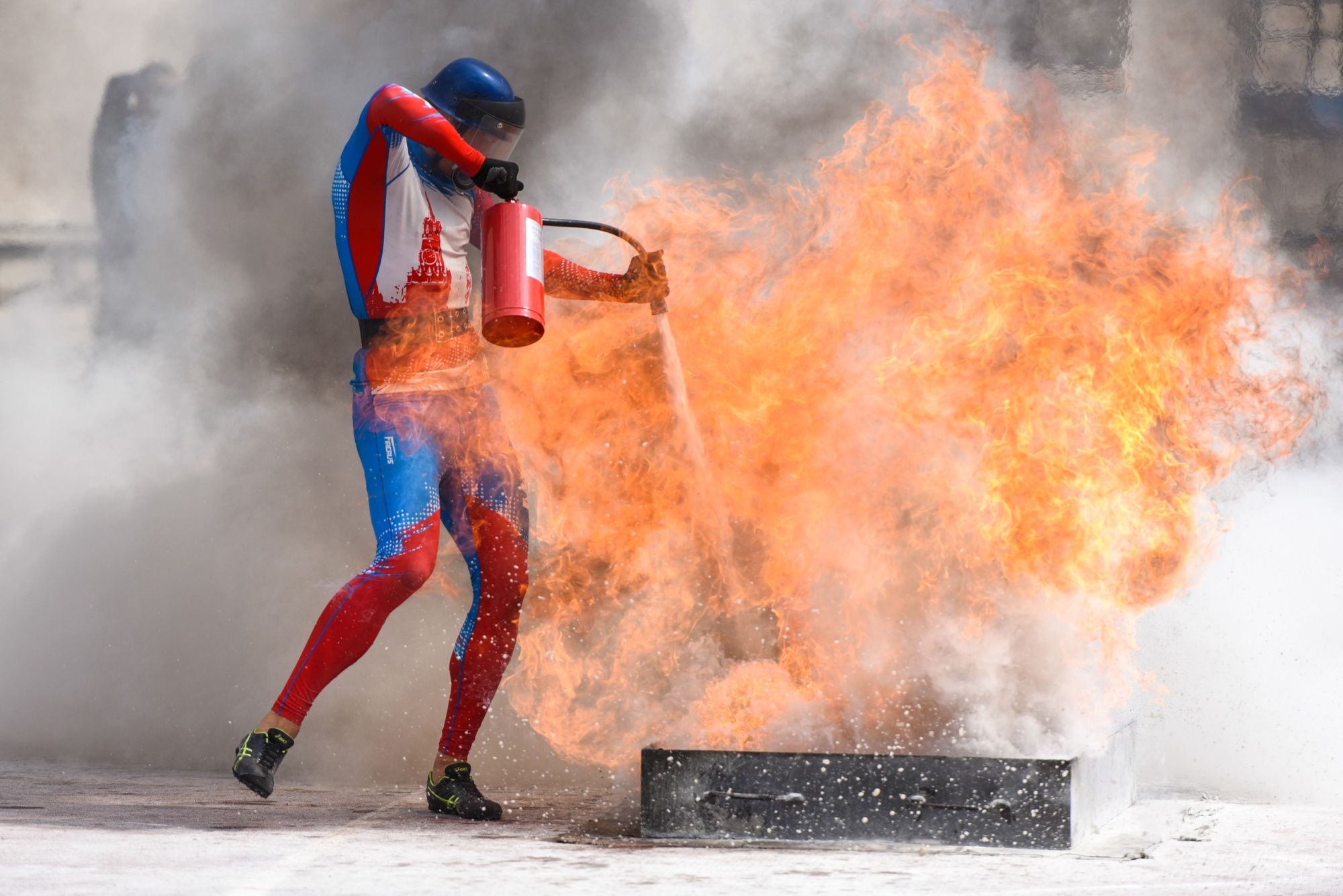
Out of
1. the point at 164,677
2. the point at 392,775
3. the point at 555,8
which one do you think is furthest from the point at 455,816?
the point at 555,8

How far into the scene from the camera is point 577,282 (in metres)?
3.56

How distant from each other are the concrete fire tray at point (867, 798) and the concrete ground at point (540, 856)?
52 millimetres

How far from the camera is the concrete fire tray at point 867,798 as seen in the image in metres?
2.60

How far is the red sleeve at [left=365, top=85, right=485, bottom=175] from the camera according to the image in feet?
9.75

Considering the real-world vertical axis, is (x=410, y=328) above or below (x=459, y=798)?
above

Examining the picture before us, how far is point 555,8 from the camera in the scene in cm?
523

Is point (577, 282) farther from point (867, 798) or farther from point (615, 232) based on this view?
point (867, 798)

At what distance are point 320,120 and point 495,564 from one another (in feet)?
9.31

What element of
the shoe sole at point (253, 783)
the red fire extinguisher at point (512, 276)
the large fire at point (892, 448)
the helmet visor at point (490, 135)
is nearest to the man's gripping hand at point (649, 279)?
the large fire at point (892, 448)

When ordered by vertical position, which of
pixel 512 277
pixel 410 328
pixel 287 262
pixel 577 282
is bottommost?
pixel 410 328

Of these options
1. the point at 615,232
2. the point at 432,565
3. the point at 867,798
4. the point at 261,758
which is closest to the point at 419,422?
the point at 432,565

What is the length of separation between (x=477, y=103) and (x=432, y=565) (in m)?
1.27

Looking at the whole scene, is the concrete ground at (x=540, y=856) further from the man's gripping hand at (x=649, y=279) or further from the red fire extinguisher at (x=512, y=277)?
the man's gripping hand at (x=649, y=279)

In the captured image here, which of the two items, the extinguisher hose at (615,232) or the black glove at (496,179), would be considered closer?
the black glove at (496,179)
